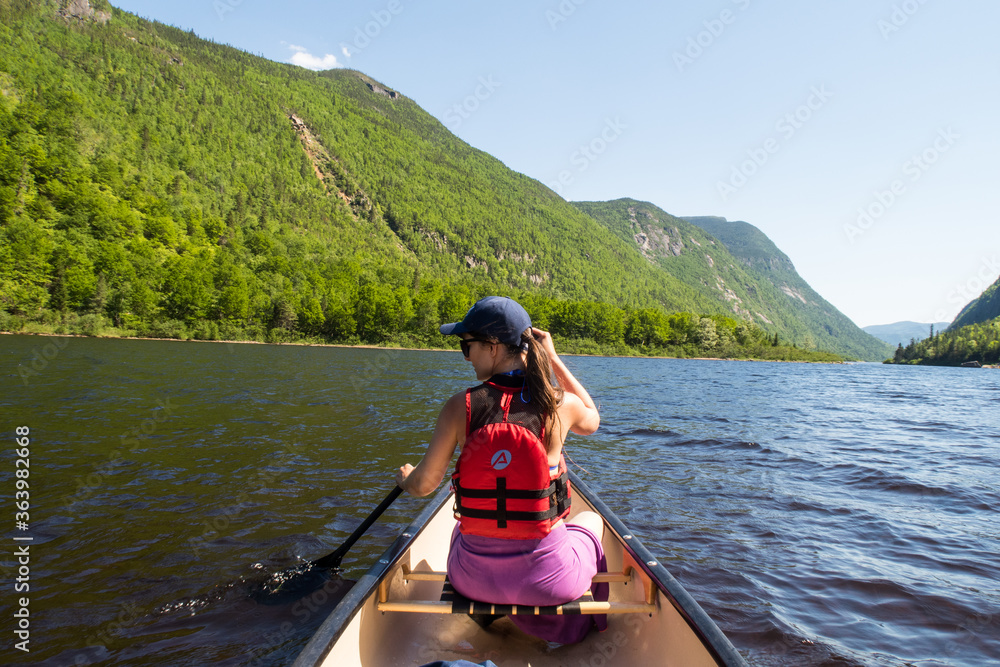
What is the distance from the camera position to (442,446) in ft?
8.63

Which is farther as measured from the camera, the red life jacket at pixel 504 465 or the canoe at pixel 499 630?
the canoe at pixel 499 630

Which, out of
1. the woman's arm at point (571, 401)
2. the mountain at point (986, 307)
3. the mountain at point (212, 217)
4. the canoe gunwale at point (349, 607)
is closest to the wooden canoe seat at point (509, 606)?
the canoe gunwale at point (349, 607)

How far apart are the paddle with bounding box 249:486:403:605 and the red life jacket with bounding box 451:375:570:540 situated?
92.5 inches

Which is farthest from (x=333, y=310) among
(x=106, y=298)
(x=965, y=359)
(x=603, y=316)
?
(x=965, y=359)

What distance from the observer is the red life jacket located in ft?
8.39

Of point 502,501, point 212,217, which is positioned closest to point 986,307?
point 212,217

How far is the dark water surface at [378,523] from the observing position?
4.49 meters

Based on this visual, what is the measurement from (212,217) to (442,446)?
11003 centimetres

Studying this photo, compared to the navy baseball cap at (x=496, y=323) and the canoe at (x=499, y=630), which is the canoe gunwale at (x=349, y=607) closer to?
the canoe at (x=499, y=630)

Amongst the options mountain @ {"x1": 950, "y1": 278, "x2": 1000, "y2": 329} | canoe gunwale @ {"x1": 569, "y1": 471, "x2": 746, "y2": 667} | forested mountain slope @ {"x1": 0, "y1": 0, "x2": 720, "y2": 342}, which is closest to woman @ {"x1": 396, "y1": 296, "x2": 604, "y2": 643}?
canoe gunwale @ {"x1": 569, "y1": 471, "x2": 746, "y2": 667}

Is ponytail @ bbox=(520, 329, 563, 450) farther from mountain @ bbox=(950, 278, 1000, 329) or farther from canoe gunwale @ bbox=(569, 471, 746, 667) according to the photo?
mountain @ bbox=(950, 278, 1000, 329)

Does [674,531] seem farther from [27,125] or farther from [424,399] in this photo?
[27,125]

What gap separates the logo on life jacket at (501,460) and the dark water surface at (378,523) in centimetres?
300

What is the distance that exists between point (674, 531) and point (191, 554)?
6123mm
